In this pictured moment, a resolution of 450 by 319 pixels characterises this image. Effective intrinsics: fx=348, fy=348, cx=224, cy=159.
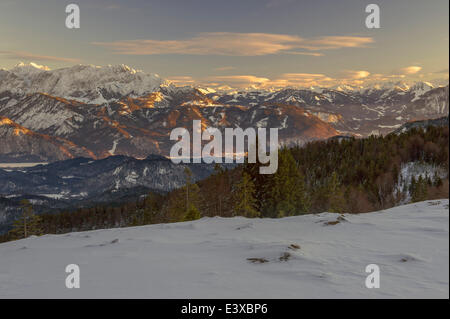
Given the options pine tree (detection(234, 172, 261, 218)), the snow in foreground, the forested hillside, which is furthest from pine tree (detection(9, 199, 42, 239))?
the snow in foreground

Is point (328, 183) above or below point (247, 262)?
below

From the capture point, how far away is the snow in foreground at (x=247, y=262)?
30.5 feet

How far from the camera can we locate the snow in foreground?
9.30m

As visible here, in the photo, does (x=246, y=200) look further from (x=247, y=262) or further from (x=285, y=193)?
(x=247, y=262)

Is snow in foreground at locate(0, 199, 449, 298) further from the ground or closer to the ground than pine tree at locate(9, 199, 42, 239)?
further from the ground

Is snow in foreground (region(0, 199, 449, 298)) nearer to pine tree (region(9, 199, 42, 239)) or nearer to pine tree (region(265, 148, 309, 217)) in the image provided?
pine tree (region(265, 148, 309, 217))

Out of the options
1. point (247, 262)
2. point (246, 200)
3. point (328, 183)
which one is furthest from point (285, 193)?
point (247, 262)

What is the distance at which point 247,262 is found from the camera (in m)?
12.2

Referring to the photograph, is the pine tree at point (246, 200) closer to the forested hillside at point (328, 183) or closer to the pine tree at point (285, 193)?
the forested hillside at point (328, 183)

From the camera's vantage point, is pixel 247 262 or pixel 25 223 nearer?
pixel 247 262

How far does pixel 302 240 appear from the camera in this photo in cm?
1526
